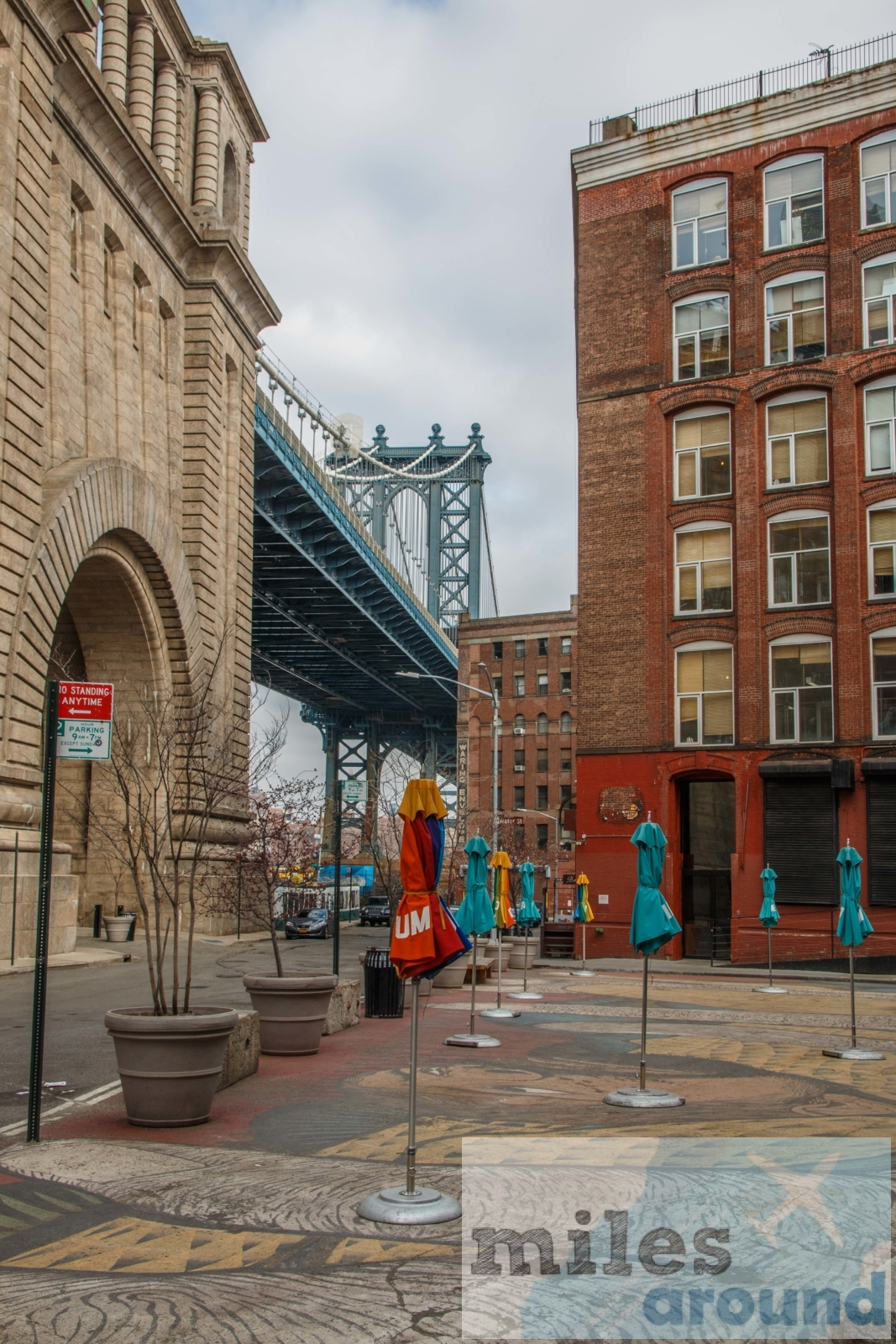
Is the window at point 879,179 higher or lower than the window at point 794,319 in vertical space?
higher

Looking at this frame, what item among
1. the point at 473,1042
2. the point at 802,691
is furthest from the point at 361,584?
the point at 473,1042

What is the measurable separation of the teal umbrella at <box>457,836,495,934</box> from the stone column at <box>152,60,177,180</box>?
85.7 feet

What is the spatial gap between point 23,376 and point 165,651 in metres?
11.0

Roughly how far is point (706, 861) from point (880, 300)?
18079 mm

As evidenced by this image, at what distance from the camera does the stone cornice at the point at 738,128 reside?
37.0 m

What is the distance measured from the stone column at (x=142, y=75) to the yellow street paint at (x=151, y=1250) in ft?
111

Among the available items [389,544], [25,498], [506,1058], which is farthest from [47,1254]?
[389,544]

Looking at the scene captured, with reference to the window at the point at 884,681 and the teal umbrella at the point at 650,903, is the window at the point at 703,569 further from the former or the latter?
the teal umbrella at the point at 650,903

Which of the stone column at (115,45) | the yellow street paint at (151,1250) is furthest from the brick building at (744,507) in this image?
the yellow street paint at (151,1250)

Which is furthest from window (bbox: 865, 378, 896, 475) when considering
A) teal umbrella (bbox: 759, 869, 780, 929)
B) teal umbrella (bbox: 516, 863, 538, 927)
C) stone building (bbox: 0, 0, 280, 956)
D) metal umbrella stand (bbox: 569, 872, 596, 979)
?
stone building (bbox: 0, 0, 280, 956)

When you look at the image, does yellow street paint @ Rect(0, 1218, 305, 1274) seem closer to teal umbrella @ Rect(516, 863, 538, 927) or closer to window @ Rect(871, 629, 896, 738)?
teal umbrella @ Rect(516, 863, 538, 927)

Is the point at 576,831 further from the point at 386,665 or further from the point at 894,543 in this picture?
the point at 386,665

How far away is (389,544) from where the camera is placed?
394 feet

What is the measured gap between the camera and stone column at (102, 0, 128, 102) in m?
32.9
